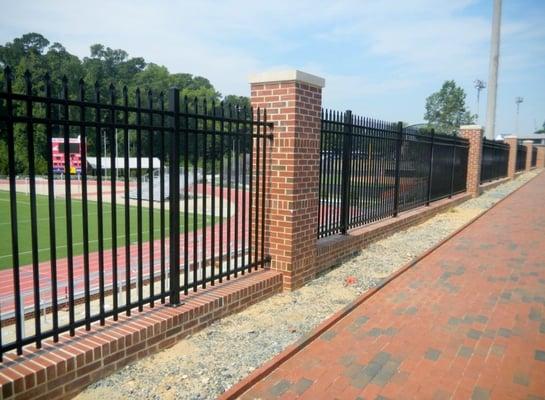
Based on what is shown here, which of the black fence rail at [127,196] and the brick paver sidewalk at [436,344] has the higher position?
the black fence rail at [127,196]

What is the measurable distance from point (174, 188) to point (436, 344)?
2.82m

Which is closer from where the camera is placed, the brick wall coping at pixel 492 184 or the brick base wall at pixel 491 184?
the brick base wall at pixel 491 184

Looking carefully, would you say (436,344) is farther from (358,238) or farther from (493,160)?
(493,160)

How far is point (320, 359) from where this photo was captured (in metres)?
3.73

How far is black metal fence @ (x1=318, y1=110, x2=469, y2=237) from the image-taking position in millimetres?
6762

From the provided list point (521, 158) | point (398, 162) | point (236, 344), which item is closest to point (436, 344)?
point (236, 344)

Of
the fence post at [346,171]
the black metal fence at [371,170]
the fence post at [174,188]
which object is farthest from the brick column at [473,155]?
the fence post at [174,188]

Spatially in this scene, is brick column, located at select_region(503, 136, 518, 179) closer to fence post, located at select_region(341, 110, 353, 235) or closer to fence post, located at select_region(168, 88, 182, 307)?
fence post, located at select_region(341, 110, 353, 235)

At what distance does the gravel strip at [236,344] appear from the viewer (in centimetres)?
318

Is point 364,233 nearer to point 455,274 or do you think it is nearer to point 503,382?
point 455,274

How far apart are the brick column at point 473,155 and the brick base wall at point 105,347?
13680mm

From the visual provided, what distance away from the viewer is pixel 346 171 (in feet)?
23.8

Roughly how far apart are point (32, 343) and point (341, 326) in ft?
9.08

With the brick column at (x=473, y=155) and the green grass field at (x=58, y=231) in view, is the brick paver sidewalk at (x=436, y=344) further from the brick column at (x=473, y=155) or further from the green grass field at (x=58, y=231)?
the brick column at (x=473, y=155)
